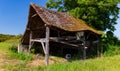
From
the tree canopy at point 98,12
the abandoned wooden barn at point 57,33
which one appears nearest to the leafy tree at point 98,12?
the tree canopy at point 98,12

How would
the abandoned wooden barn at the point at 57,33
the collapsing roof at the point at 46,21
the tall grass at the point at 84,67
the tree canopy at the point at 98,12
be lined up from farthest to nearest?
1. the tree canopy at the point at 98,12
2. the abandoned wooden barn at the point at 57,33
3. the collapsing roof at the point at 46,21
4. the tall grass at the point at 84,67

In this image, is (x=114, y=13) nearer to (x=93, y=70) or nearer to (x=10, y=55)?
(x=10, y=55)

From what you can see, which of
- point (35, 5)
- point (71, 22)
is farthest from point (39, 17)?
point (71, 22)

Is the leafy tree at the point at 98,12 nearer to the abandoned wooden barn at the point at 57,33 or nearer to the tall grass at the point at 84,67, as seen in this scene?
the abandoned wooden barn at the point at 57,33

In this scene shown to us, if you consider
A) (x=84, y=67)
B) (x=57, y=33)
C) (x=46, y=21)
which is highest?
(x=46, y=21)

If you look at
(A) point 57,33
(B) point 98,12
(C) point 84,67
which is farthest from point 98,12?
(C) point 84,67

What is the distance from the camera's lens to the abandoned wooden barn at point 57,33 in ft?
71.4

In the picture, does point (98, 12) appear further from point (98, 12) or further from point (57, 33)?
point (57, 33)

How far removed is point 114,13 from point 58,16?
8961mm

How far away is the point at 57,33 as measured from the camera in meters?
24.4

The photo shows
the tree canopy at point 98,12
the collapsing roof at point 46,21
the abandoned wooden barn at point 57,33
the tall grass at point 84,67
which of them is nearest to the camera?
the tall grass at point 84,67

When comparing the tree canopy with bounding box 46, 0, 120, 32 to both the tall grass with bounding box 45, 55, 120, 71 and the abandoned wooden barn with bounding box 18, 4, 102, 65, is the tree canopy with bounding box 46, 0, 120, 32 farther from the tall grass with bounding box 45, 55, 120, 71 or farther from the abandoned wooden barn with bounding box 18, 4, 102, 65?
the tall grass with bounding box 45, 55, 120, 71

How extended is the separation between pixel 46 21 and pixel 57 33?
11.8ft

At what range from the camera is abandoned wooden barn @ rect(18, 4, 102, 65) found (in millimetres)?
21766
